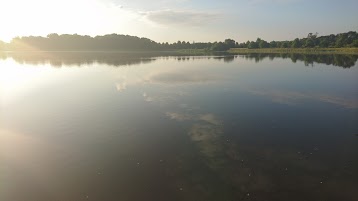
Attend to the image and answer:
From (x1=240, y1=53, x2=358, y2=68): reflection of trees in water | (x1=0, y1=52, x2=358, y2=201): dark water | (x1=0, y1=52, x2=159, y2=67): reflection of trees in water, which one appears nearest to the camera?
(x1=0, y1=52, x2=358, y2=201): dark water

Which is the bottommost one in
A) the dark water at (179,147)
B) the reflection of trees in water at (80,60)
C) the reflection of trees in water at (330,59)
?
the dark water at (179,147)

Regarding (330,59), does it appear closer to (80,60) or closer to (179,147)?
(80,60)

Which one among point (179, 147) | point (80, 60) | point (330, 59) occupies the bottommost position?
point (179, 147)

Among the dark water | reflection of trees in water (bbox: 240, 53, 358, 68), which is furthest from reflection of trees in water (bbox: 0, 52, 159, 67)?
the dark water

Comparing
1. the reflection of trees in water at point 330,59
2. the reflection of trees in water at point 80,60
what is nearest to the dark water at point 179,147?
the reflection of trees in water at point 330,59

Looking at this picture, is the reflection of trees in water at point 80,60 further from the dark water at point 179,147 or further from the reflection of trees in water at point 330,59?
the dark water at point 179,147

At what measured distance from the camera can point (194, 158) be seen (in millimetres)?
19578

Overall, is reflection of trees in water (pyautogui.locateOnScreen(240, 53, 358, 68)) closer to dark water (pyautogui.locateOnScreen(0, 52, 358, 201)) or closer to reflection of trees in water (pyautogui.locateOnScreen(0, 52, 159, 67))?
reflection of trees in water (pyautogui.locateOnScreen(0, 52, 159, 67))

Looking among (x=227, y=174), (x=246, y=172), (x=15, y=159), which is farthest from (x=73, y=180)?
(x=246, y=172)

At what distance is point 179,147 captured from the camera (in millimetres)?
21641

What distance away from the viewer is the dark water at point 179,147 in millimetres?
15711

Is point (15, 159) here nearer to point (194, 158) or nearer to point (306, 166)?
point (194, 158)

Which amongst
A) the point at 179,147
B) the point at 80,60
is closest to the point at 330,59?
the point at 80,60

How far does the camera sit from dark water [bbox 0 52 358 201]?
1571 centimetres
